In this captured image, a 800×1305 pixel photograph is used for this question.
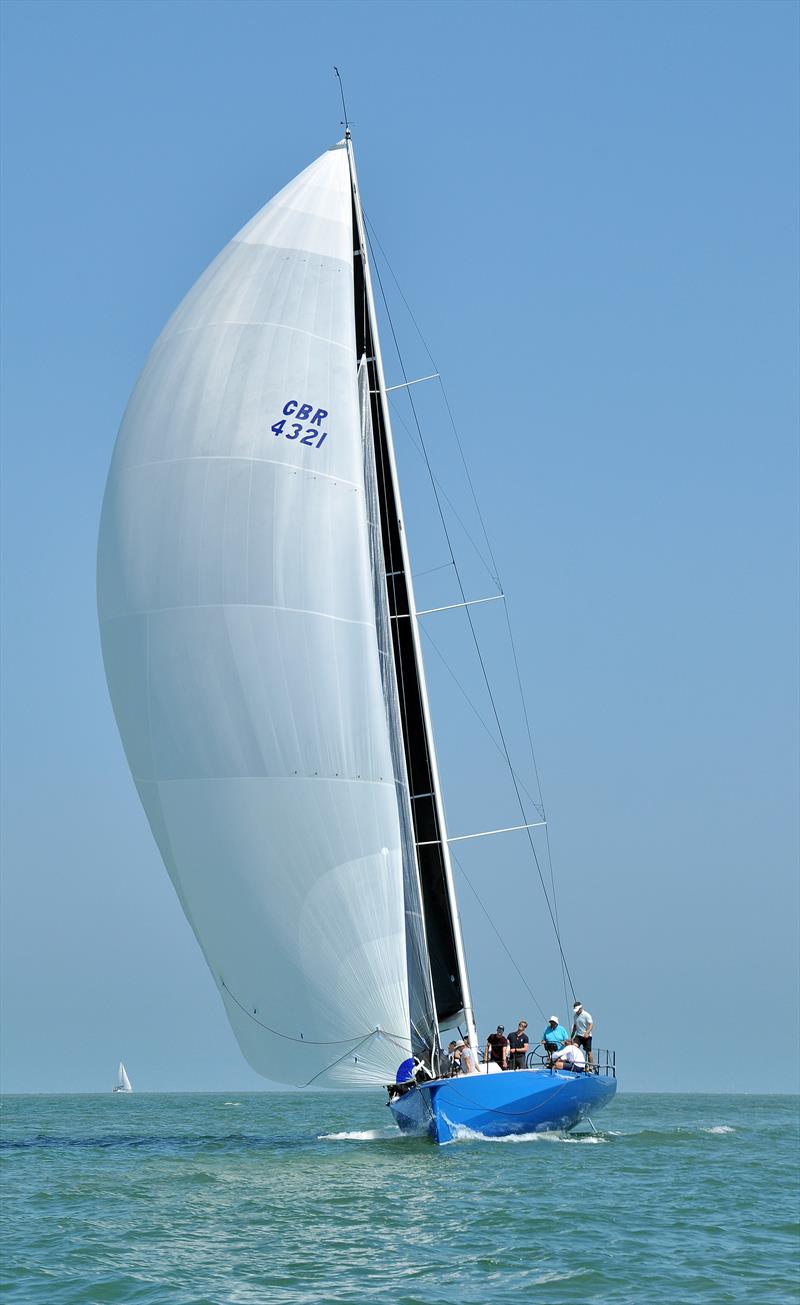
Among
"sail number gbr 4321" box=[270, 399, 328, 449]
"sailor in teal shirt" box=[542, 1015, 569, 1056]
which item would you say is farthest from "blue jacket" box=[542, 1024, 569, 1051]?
"sail number gbr 4321" box=[270, 399, 328, 449]

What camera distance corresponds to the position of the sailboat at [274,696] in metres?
19.1

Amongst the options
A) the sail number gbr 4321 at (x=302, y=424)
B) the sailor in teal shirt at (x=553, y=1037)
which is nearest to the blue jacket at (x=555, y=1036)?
the sailor in teal shirt at (x=553, y=1037)

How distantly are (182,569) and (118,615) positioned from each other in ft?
3.75

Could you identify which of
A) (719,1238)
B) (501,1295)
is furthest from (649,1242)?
(501,1295)

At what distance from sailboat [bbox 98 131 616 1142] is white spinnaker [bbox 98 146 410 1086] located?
1.0 inches

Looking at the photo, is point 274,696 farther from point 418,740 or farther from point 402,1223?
point 402,1223

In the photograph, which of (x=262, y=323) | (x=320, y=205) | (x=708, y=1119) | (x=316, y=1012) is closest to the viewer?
(x=316, y=1012)

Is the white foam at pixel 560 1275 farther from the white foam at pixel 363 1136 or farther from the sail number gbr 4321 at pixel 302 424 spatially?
the sail number gbr 4321 at pixel 302 424

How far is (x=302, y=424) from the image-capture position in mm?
20234

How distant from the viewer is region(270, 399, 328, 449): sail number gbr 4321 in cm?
2005

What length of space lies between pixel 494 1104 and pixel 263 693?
19.5ft

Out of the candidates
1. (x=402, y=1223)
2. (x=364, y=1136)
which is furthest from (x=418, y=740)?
(x=402, y=1223)

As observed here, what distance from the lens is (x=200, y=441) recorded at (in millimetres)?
19875

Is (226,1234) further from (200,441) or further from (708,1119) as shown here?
(708,1119)
